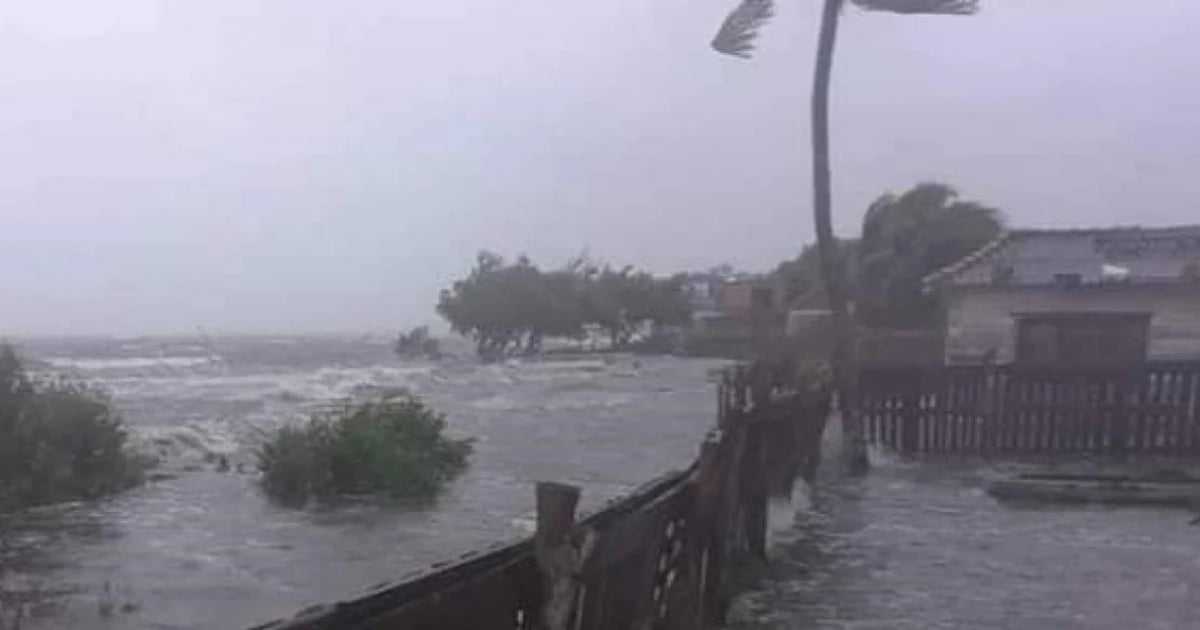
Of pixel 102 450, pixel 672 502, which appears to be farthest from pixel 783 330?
pixel 672 502

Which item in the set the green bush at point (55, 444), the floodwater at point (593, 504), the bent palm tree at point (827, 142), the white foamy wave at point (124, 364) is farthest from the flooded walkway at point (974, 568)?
the white foamy wave at point (124, 364)

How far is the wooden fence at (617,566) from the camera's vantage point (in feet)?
17.6

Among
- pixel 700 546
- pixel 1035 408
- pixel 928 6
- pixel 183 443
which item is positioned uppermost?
pixel 928 6

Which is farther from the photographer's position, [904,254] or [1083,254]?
[904,254]

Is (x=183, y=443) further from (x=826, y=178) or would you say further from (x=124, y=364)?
(x=124, y=364)

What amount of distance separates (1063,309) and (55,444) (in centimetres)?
2219

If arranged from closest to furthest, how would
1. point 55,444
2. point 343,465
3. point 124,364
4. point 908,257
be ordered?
point 55,444
point 343,465
point 908,257
point 124,364

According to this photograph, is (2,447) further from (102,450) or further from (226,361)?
(226,361)

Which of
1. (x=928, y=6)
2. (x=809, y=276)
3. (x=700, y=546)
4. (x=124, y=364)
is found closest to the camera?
(x=700, y=546)

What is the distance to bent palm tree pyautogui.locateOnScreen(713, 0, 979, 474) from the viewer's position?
84.1 ft

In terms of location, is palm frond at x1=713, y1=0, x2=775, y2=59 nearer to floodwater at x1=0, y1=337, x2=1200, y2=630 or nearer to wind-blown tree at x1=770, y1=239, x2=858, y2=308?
floodwater at x1=0, y1=337, x2=1200, y2=630

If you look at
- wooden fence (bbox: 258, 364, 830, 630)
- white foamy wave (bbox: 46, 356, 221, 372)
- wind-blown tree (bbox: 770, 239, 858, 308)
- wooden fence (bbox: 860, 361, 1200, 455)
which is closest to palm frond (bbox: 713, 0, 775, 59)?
wooden fence (bbox: 860, 361, 1200, 455)

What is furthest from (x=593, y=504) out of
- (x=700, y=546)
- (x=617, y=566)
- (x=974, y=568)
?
(x=617, y=566)

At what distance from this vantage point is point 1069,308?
109 feet
